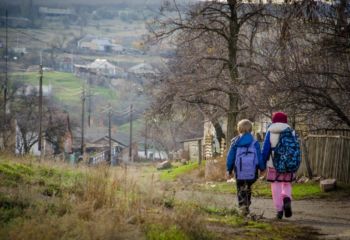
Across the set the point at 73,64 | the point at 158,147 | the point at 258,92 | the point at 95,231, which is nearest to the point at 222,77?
the point at 258,92

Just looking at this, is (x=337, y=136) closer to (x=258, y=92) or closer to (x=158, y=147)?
(x=258, y=92)

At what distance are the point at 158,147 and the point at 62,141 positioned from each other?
4235 centimetres

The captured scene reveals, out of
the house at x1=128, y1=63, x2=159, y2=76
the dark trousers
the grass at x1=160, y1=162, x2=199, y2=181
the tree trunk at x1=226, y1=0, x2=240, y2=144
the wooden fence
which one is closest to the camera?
the dark trousers

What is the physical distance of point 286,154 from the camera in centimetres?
1213

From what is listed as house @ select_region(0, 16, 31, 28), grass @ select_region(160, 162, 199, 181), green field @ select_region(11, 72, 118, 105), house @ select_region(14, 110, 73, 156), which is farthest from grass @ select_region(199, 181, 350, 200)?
house @ select_region(0, 16, 31, 28)

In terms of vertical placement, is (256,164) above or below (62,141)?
above

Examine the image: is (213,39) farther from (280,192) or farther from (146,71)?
(146,71)

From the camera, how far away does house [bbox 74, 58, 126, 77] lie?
141375 millimetres

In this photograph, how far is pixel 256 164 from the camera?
12.2 m

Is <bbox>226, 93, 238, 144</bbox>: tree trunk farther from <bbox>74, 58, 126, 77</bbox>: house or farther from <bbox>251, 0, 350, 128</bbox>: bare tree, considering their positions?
<bbox>74, 58, 126, 77</bbox>: house

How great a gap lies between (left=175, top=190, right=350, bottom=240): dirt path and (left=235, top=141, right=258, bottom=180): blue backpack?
2.57 ft

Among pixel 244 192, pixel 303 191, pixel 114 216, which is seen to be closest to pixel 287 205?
pixel 244 192

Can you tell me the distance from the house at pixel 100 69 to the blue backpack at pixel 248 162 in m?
123

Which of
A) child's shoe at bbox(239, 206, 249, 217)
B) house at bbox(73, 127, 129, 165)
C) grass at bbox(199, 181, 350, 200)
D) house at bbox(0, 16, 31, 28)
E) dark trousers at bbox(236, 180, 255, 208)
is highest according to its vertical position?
house at bbox(0, 16, 31, 28)
